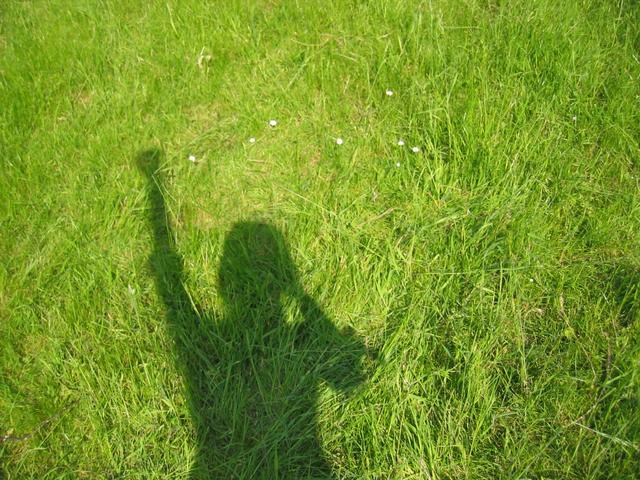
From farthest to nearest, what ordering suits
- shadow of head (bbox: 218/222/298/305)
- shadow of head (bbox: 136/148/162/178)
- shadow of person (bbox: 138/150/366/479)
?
shadow of head (bbox: 136/148/162/178) → shadow of head (bbox: 218/222/298/305) → shadow of person (bbox: 138/150/366/479)

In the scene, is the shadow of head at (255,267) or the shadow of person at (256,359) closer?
the shadow of person at (256,359)

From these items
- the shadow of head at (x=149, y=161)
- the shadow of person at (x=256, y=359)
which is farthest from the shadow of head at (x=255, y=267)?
the shadow of head at (x=149, y=161)

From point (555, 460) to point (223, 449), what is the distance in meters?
1.22

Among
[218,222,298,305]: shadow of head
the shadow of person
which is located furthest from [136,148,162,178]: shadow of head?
[218,222,298,305]: shadow of head

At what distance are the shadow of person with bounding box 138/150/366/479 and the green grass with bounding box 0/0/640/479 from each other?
1cm

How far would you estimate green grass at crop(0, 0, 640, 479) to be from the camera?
1911 mm

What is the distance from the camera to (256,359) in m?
2.16

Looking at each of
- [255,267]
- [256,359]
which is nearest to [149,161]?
[255,267]

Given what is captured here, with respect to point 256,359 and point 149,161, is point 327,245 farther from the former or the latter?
point 149,161

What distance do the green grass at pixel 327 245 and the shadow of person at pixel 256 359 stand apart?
11 mm

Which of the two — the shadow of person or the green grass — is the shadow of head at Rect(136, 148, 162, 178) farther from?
the shadow of person

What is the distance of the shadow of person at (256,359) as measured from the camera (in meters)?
1.91

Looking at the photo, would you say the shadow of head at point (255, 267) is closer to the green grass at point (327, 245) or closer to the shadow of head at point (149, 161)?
the green grass at point (327, 245)

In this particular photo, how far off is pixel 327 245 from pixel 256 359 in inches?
25.0
